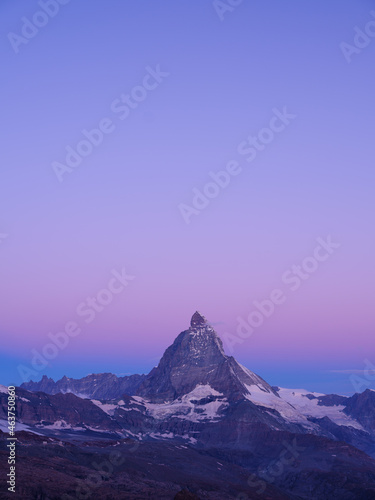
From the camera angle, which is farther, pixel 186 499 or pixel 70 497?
pixel 70 497

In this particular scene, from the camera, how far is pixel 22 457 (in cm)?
19962

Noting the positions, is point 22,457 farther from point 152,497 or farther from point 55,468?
point 152,497

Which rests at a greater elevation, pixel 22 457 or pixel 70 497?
pixel 22 457

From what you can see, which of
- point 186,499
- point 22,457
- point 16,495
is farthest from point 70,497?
point 22,457

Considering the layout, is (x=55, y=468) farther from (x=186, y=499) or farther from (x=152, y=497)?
(x=186, y=499)

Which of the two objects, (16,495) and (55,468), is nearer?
(16,495)

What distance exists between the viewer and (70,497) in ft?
508

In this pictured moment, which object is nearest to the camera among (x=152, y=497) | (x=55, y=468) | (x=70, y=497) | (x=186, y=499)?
(x=186, y=499)

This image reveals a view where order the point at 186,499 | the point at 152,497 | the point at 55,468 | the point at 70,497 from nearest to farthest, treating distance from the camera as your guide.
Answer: the point at 186,499 < the point at 70,497 < the point at 152,497 < the point at 55,468

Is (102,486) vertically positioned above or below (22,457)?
below

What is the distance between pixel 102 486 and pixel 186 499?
157 feet

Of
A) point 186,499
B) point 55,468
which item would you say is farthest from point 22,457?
point 186,499

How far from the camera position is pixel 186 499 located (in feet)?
449

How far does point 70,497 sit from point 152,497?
81.5ft
